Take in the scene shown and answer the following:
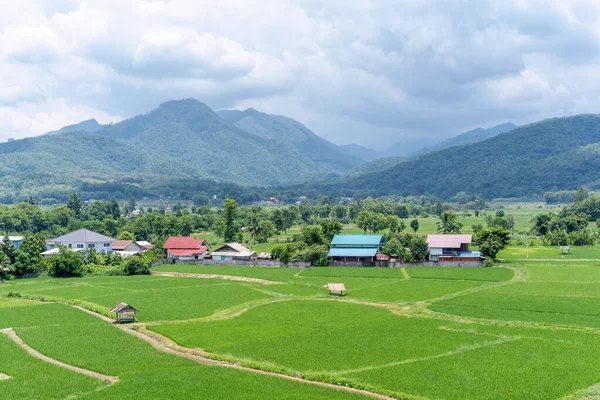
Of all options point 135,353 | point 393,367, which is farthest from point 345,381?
point 135,353

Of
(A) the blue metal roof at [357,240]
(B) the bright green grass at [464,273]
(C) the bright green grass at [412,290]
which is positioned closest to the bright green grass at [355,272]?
(B) the bright green grass at [464,273]

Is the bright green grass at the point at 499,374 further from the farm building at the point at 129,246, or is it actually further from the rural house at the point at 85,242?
the rural house at the point at 85,242

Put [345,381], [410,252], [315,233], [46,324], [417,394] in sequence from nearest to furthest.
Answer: [417,394], [345,381], [46,324], [410,252], [315,233]

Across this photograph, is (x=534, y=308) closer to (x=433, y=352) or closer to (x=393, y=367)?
(x=433, y=352)

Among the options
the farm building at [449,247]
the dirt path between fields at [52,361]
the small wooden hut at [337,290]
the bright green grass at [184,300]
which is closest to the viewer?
the dirt path between fields at [52,361]

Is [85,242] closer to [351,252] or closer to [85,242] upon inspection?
[85,242]

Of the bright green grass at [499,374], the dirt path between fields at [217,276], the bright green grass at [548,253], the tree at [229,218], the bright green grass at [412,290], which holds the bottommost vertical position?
the bright green grass at [499,374]

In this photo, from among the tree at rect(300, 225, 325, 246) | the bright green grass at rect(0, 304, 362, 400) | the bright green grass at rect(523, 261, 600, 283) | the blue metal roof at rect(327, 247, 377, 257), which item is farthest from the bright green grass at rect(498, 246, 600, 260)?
the bright green grass at rect(0, 304, 362, 400)
